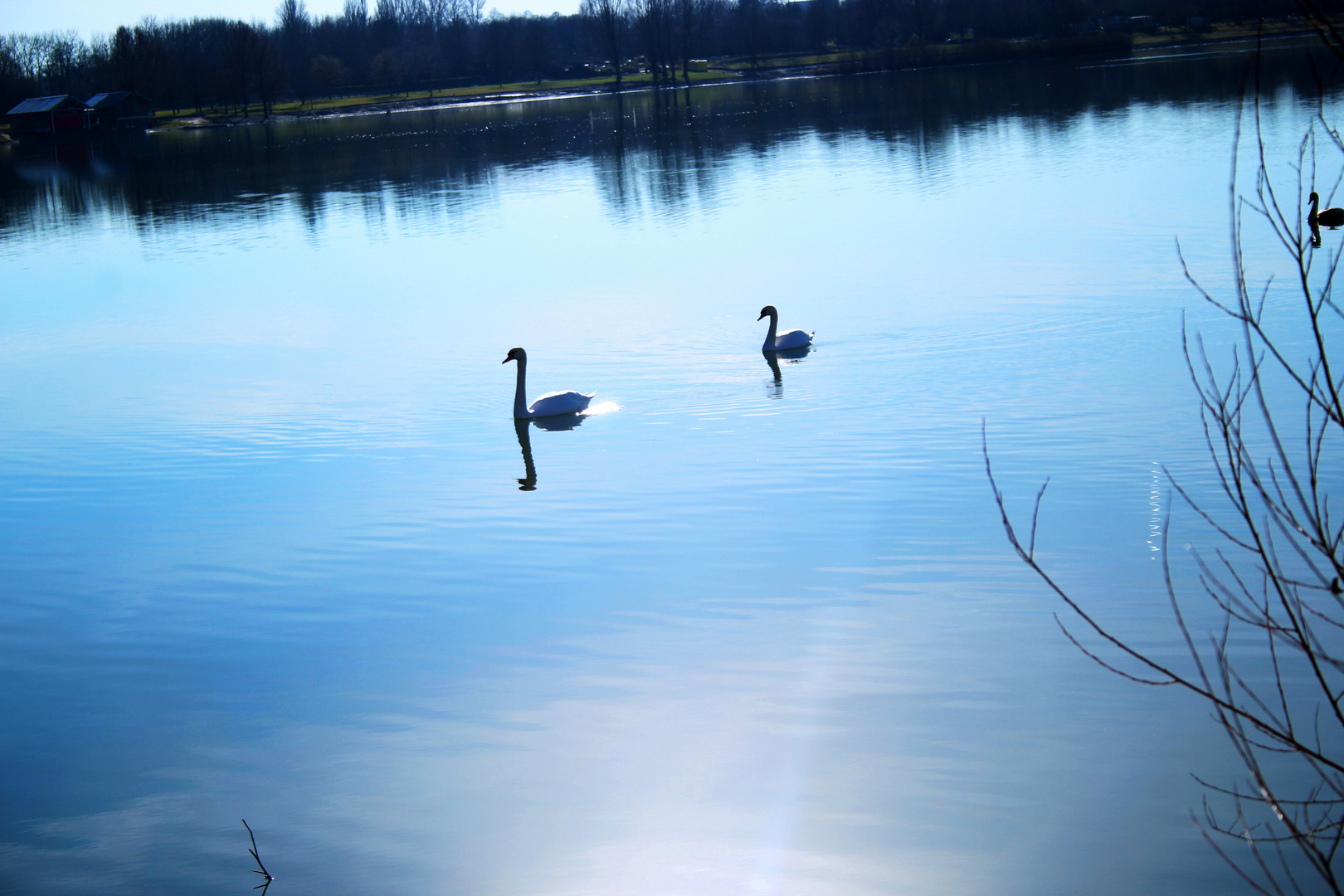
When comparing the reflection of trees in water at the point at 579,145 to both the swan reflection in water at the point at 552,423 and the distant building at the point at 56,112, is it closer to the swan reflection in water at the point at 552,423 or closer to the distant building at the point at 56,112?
the distant building at the point at 56,112

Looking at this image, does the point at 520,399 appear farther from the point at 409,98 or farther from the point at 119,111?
the point at 409,98

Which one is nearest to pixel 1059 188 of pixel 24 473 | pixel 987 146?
pixel 987 146

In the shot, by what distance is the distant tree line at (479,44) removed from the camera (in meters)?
87.6

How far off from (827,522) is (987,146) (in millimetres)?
25712

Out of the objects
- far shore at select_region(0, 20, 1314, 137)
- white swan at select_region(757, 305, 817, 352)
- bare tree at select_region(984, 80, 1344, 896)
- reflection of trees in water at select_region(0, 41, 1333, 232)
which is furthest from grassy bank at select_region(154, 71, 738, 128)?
bare tree at select_region(984, 80, 1344, 896)

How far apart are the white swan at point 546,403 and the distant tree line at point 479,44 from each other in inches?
2532

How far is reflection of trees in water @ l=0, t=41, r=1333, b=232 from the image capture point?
31.7m

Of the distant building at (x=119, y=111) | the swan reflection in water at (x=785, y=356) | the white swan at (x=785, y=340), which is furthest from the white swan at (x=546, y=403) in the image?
the distant building at (x=119, y=111)

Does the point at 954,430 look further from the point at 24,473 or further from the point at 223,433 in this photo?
the point at 24,473

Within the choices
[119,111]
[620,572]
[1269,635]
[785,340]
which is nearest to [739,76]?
[119,111]

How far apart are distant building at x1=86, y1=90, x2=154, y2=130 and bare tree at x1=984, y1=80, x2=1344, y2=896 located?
82403 mm

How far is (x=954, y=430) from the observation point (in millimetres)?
9703

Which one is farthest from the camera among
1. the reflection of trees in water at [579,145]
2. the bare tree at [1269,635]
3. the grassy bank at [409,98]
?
the grassy bank at [409,98]

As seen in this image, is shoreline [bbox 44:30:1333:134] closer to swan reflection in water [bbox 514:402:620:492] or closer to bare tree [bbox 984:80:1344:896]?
swan reflection in water [bbox 514:402:620:492]
